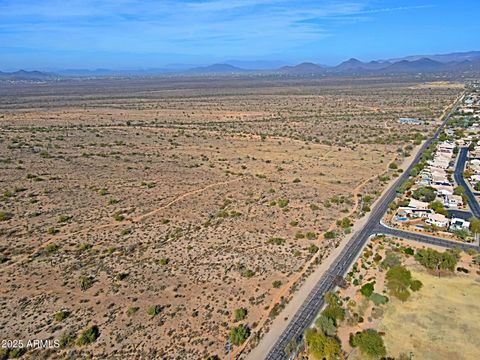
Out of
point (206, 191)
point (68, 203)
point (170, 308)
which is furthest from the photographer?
point (206, 191)

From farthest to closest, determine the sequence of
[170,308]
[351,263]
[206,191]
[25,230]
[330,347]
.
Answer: [206,191]
[25,230]
[351,263]
[170,308]
[330,347]

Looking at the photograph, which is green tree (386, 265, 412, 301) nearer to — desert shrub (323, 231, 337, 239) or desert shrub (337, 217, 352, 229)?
desert shrub (323, 231, 337, 239)

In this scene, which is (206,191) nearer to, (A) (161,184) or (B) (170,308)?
(A) (161,184)

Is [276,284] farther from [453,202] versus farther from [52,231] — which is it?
[453,202]

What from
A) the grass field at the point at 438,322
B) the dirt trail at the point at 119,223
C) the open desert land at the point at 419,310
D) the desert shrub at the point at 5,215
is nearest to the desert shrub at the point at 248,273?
the open desert land at the point at 419,310

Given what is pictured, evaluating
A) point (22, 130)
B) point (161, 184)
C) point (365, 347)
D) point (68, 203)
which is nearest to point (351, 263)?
point (365, 347)

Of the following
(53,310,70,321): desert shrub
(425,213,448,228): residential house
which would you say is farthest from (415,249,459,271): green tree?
(53,310,70,321): desert shrub
